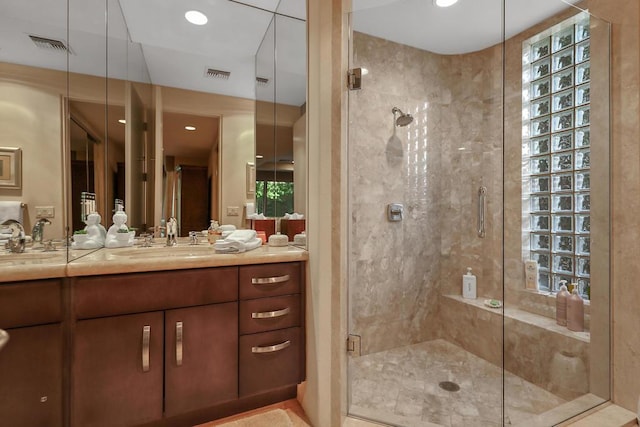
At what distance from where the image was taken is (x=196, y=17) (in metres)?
1.83

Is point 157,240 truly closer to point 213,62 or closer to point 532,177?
point 213,62

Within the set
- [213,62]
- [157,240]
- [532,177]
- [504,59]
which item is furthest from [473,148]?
[157,240]

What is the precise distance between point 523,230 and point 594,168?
0.62 metres

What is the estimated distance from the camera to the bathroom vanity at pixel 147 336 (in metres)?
1.10

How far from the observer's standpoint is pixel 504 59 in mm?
2182

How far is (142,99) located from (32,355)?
4.57 ft

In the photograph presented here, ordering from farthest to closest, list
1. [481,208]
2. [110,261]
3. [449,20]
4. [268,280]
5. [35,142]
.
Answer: [481,208] < [449,20] < [268,280] < [35,142] < [110,261]

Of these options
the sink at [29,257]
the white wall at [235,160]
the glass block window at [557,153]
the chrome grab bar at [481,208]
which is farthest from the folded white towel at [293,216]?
the glass block window at [557,153]

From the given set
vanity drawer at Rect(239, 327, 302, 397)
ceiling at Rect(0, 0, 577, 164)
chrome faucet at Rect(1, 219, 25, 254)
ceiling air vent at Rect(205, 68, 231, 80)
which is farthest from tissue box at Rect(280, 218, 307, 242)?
chrome faucet at Rect(1, 219, 25, 254)

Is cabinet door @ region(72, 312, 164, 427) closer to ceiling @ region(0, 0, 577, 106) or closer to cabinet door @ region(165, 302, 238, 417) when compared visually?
cabinet door @ region(165, 302, 238, 417)

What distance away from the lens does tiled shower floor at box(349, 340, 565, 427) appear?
1495 millimetres

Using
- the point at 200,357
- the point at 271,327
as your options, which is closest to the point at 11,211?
the point at 200,357

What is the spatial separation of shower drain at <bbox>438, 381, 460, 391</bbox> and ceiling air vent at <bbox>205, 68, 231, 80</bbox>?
2403 mm

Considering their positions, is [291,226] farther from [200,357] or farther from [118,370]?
[118,370]
